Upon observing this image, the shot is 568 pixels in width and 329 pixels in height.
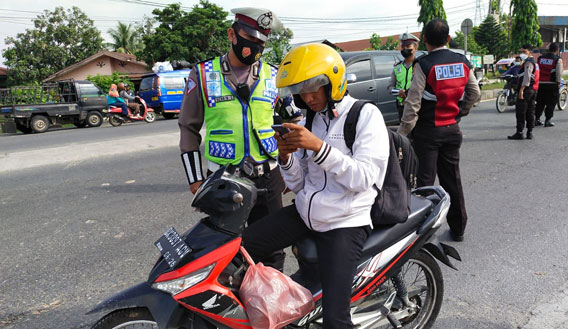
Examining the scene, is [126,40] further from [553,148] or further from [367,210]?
[367,210]

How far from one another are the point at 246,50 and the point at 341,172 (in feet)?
3.53

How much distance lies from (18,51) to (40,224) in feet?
116

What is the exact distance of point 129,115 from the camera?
1706 centimetres

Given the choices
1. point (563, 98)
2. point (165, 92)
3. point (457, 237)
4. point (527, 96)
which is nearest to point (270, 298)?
point (457, 237)

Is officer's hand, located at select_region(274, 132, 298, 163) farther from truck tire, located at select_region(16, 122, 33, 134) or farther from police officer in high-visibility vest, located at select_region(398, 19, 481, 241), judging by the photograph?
truck tire, located at select_region(16, 122, 33, 134)

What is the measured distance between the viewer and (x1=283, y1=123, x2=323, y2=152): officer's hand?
1.88m

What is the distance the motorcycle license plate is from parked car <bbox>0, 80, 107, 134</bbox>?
1461 cm

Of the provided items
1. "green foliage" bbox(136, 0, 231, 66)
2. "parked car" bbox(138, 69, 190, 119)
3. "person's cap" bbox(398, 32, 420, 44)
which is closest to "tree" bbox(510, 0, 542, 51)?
"green foliage" bbox(136, 0, 231, 66)

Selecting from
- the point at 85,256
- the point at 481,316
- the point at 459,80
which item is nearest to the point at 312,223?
the point at 481,316

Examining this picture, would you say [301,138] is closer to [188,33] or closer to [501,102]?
[501,102]

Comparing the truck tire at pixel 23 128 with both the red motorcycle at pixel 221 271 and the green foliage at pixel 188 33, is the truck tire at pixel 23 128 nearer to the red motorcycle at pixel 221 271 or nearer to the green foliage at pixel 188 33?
the red motorcycle at pixel 221 271

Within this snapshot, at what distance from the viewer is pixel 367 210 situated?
7.08 feet

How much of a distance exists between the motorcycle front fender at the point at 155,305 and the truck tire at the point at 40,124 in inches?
584

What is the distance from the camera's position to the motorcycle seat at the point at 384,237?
2.17 m
